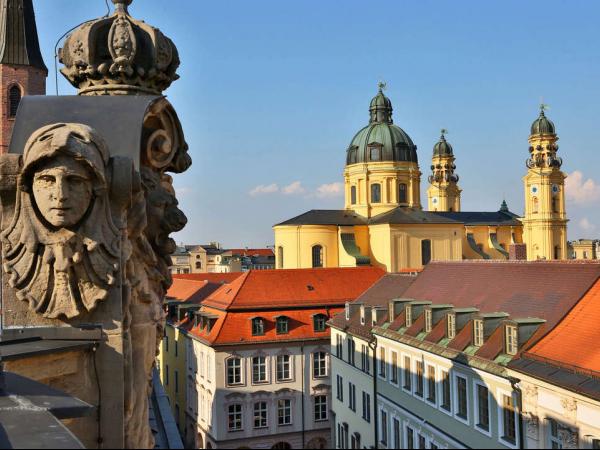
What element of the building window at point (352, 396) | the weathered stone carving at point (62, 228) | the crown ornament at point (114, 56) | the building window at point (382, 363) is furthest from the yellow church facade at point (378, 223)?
the weathered stone carving at point (62, 228)

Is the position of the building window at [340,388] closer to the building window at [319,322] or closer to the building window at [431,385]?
the building window at [319,322]

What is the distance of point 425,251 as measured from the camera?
61906 millimetres

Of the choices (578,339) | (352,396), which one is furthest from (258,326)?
(578,339)

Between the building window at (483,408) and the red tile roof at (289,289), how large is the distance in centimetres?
1943

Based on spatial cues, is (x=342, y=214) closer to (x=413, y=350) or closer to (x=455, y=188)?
(x=413, y=350)

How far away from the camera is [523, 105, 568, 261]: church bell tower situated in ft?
289

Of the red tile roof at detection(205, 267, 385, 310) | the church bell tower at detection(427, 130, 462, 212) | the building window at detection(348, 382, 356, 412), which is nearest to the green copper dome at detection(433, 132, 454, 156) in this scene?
the church bell tower at detection(427, 130, 462, 212)

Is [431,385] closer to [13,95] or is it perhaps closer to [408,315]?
[408,315]

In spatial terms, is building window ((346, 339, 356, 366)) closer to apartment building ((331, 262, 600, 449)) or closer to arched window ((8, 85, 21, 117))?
apartment building ((331, 262, 600, 449))

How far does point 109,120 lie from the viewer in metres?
4.11

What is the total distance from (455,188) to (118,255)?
4554 inches

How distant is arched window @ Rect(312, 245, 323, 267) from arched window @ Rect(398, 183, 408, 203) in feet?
34.5

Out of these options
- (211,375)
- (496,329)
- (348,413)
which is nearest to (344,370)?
(348,413)

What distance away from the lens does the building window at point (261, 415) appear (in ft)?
118
